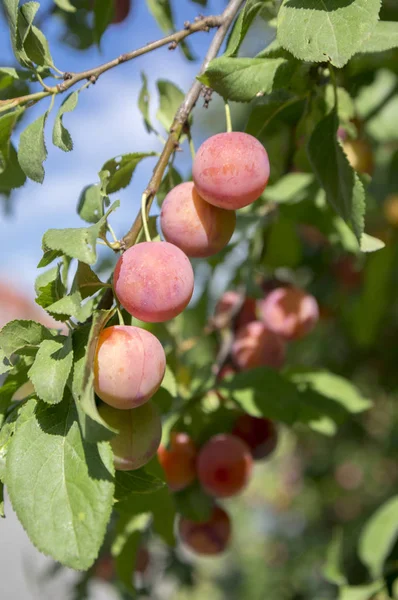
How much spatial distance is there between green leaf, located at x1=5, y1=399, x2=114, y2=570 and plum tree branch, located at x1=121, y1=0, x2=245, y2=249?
0.64 ft

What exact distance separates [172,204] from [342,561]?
840 mm

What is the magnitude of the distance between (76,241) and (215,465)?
1.97ft

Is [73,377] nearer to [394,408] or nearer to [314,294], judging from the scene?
[314,294]

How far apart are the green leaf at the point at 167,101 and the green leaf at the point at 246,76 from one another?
256 millimetres

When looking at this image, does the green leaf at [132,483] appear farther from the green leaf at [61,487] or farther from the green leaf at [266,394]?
the green leaf at [266,394]

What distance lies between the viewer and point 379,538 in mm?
1088

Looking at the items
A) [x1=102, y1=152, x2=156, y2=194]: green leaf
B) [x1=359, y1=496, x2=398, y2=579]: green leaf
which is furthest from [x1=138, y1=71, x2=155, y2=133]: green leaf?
[x1=359, y1=496, x2=398, y2=579]: green leaf

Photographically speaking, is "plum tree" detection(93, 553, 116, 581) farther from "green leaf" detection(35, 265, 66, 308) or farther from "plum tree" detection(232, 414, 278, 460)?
"green leaf" detection(35, 265, 66, 308)

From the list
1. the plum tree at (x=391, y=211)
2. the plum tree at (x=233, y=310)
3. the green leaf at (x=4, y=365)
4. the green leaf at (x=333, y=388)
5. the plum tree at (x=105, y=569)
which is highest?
the green leaf at (x=4, y=365)

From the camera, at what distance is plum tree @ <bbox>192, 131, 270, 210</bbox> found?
626mm

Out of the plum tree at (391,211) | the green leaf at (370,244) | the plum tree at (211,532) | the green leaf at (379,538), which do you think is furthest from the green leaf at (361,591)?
the plum tree at (391,211)

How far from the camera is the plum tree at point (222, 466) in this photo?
1030mm

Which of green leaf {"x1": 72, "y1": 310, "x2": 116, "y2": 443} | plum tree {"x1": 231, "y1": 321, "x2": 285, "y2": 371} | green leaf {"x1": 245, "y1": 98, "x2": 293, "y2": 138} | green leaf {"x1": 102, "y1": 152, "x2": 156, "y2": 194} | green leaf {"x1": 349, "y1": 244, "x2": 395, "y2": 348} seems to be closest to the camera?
green leaf {"x1": 72, "y1": 310, "x2": 116, "y2": 443}

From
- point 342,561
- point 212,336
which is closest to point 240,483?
point 342,561
